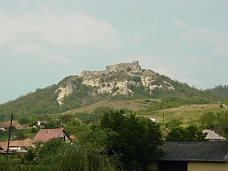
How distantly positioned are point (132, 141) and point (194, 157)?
15.0ft

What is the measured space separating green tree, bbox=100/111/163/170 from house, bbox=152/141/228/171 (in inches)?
48.5

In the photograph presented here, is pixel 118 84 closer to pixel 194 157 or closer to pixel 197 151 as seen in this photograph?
pixel 197 151

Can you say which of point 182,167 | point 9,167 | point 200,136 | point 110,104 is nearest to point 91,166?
point 9,167

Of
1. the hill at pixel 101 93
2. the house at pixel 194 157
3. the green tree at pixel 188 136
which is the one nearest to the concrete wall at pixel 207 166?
the house at pixel 194 157

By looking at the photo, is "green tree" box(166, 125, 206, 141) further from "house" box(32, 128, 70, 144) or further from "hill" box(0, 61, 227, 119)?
"hill" box(0, 61, 227, 119)

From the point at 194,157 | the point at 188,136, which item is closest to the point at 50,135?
the point at 188,136

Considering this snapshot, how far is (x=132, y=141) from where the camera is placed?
2589 centimetres

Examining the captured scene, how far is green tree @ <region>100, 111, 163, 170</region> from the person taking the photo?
2528 centimetres

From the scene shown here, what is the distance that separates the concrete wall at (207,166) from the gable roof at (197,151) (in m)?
0.36

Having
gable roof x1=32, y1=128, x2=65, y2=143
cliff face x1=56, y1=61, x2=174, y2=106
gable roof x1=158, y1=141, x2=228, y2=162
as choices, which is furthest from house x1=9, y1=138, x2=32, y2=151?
cliff face x1=56, y1=61, x2=174, y2=106

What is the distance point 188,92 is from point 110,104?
1999 inches

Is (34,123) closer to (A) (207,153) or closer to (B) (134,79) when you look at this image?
(A) (207,153)

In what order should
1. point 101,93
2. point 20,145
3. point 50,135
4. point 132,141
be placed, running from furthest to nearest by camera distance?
point 101,93 → point 20,145 → point 50,135 → point 132,141

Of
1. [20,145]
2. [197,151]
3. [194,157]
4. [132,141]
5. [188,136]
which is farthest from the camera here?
[20,145]
